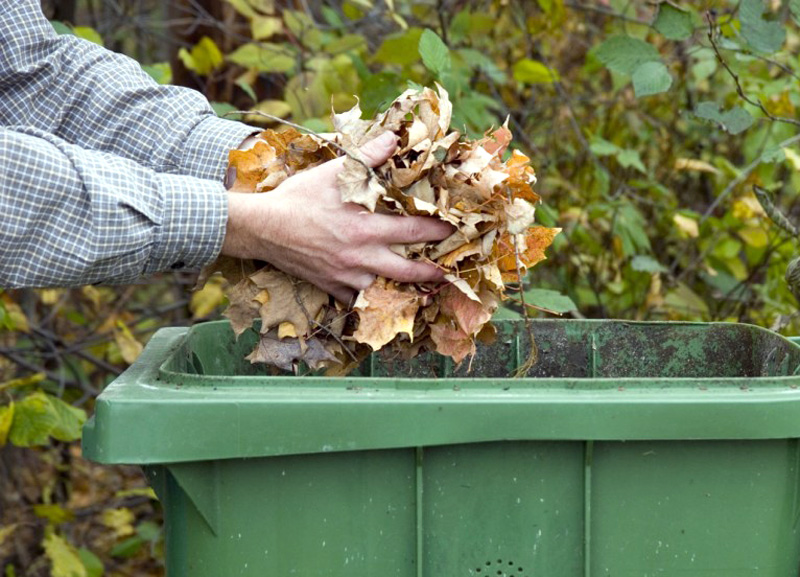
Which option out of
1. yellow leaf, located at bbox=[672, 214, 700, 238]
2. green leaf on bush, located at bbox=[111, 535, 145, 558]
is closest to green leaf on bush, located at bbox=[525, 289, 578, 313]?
yellow leaf, located at bbox=[672, 214, 700, 238]

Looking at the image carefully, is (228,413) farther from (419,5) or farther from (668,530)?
(419,5)

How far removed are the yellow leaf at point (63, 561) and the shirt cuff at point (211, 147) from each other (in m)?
1.38

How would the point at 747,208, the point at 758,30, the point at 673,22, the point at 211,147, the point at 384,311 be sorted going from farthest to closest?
the point at 747,208 → the point at 673,22 → the point at 758,30 → the point at 211,147 → the point at 384,311

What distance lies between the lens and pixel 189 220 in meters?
1.55

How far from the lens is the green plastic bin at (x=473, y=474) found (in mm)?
1373

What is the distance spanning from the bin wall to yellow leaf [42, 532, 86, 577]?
1509mm

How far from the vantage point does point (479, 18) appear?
120 inches

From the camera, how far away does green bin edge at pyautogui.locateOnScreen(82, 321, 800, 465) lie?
4.48ft

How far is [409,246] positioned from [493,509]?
1.39ft

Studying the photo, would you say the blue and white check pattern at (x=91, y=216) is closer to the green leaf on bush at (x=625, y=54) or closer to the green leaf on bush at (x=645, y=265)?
the green leaf on bush at (x=625, y=54)

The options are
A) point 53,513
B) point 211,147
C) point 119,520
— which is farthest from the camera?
point 119,520

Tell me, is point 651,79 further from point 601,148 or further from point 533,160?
point 533,160

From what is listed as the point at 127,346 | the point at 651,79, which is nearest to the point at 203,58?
the point at 127,346

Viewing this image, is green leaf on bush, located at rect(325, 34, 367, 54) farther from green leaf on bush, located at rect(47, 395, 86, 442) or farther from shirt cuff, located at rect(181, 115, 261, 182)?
green leaf on bush, located at rect(47, 395, 86, 442)
